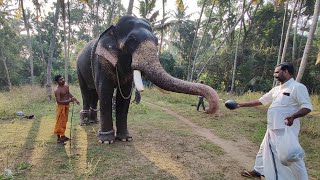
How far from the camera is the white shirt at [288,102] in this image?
148 inches

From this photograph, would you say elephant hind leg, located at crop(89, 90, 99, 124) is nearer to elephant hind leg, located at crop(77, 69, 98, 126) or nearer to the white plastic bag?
elephant hind leg, located at crop(77, 69, 98, 126)

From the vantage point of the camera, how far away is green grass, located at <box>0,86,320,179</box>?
4.77 meters

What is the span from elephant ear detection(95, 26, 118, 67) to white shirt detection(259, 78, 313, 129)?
2.95 metres

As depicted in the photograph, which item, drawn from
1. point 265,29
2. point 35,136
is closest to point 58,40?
point 265,29

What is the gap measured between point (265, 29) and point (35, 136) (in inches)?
821

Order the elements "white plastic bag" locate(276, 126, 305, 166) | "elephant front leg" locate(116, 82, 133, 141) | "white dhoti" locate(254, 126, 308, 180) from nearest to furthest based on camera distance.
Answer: "white plastic bag" locate(276, 126, 305, 166) < "white dhoti" locate(254, 126, 308, 180) < "elephant front leg" locate(116, 82, 133, 141)

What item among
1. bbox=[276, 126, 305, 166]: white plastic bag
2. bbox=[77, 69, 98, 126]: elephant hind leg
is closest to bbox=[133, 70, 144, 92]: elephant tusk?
bbox=[276, 126, 305, 166]: white plastic bag

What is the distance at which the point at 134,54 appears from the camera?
511 centimetres

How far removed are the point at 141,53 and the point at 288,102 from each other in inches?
92.2

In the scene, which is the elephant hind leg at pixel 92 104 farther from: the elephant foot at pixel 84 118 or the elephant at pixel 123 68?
the elephant at pixel 123 68

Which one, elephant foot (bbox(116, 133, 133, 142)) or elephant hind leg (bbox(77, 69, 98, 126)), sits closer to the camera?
elephant foot (bbox(116, 133, 133, 142))

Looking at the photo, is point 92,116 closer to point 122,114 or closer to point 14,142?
point 122,114

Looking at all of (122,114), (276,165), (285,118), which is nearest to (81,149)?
(122,114)

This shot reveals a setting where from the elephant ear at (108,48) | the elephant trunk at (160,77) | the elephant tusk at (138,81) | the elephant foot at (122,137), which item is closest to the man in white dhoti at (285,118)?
the elephant trunk at (160,77)
